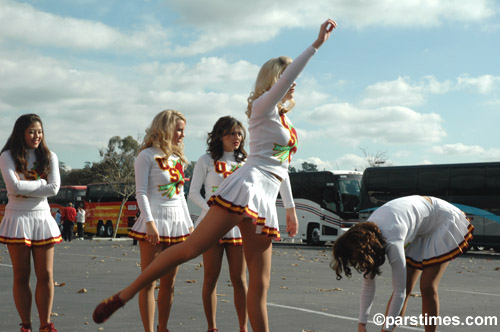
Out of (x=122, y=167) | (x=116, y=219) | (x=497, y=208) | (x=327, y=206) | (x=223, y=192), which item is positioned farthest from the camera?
(x=122, y=167)

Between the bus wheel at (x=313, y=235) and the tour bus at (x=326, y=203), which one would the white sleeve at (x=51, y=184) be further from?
the bus wheel at (x=313, y=235)

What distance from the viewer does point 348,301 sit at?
30.4 ft

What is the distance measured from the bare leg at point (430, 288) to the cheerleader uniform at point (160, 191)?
6.59 feet

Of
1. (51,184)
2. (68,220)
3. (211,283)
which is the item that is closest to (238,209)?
(211,283)

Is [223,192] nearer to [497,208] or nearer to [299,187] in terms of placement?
[497,208]

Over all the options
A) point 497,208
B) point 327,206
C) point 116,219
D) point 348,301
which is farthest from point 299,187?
point 348,301

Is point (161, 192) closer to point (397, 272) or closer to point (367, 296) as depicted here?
point (367, 296)

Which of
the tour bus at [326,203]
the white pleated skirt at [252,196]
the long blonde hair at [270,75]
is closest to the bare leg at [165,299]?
the white pleated skirt at [252,196]

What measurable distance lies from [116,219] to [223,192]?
41583 millimetres

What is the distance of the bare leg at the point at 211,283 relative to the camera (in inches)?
228

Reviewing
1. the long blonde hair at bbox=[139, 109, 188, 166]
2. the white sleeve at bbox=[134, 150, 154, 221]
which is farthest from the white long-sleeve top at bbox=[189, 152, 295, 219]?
the white sleeve at bbox=[134, 150, 154, 221]

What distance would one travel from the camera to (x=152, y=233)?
17.8ft

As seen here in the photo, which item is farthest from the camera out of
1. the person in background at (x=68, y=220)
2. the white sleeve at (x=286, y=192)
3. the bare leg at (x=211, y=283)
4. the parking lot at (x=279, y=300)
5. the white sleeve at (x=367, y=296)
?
the person in background at (x=68, y=220)

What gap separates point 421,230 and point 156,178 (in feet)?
7.16
